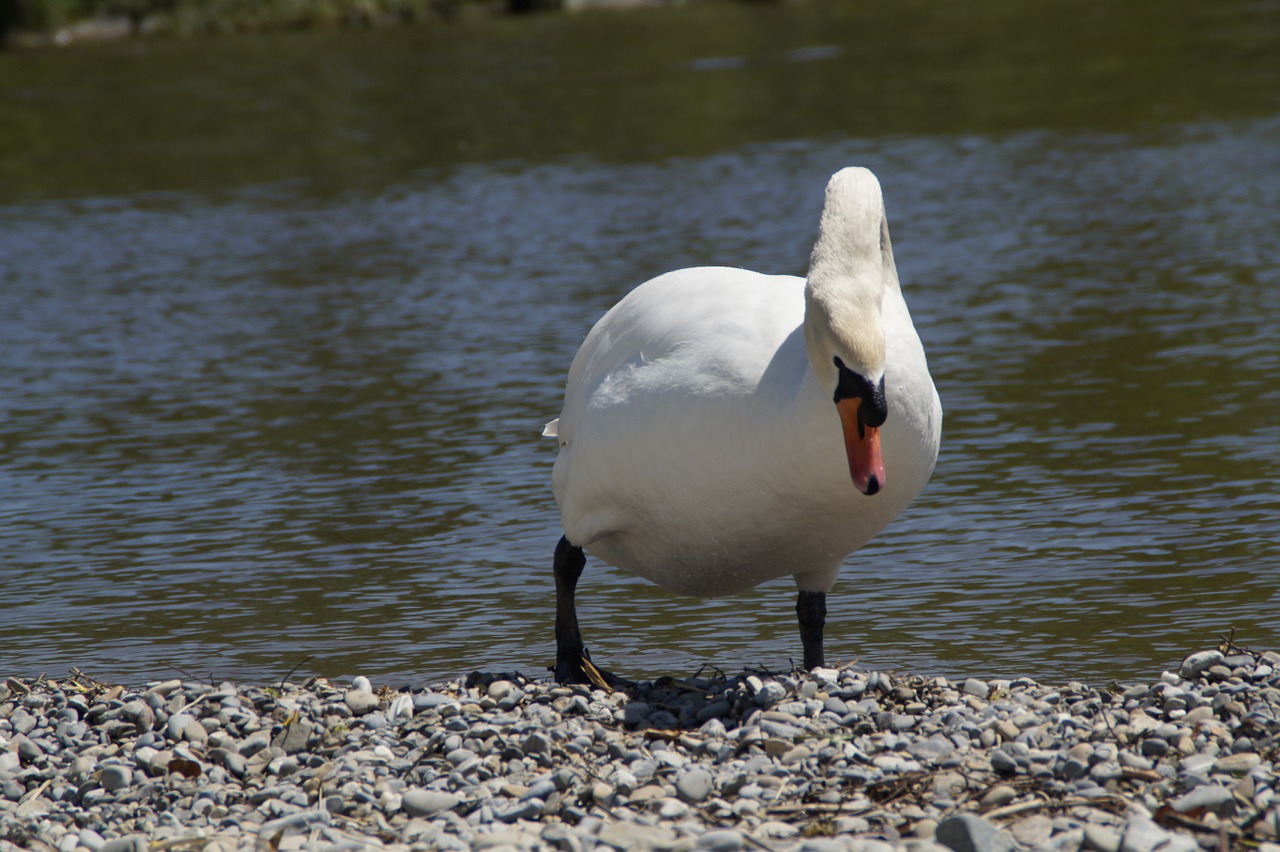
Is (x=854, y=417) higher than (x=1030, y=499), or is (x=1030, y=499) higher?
(x=854, y=417)

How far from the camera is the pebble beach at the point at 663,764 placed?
4355 mm

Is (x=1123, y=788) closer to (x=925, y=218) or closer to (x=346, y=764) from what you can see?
(x=346, y=764)

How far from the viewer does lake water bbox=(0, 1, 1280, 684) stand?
6.84 meters

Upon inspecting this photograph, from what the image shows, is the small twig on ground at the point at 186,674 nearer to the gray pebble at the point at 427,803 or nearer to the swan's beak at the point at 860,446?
the gray pebble at the point at 427,803

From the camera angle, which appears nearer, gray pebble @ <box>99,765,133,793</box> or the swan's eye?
the swan's eye

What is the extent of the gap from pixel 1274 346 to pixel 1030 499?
2.83 metres

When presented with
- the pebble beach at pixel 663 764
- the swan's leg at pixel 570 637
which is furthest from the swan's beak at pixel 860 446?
the swan's leg at pixel 570 637

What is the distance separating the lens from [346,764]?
507cm

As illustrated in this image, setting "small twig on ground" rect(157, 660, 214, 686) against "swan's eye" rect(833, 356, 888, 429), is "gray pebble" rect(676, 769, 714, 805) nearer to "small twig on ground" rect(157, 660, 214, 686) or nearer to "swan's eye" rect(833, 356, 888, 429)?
"swan's eye" rect(833, 356, 888, 429)

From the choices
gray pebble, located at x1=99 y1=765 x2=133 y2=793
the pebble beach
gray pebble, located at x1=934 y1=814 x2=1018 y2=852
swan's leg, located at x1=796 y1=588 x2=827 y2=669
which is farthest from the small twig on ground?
gray pebble, located at x1=934 y1=814 x2=1018 y2=852

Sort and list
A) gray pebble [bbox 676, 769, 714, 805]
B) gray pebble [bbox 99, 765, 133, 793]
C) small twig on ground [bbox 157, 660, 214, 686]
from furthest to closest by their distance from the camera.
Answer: small twig on ground [bbox 157, 660, 214, 686], gray pebble [bbox 99, 765, 133, 793], gray pebble [bbox 676, 769, 714, 805]

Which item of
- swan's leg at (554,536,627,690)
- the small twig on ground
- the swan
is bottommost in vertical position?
the small twig on ground

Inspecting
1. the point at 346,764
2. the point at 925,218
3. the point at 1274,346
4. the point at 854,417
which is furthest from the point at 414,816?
the point at 925,218

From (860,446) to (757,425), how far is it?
1.25 ft
